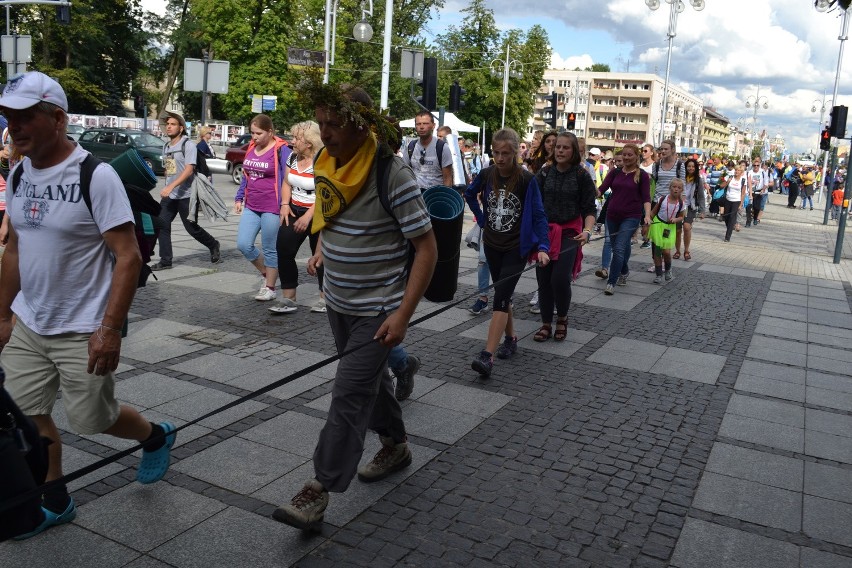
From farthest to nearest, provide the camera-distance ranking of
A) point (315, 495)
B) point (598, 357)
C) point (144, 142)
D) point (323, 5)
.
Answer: point (323, 5), point (144, 142), point (598, 357), point (315, 495)

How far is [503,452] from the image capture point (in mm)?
4508

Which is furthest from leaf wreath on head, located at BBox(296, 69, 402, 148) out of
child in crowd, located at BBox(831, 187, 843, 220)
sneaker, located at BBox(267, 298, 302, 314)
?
child in crowd, located at BBox(831, 187, 843, 220)

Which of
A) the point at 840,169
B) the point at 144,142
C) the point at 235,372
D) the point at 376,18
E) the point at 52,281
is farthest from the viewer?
the point at 376,18

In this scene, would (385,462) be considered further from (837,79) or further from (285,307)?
(837,79)

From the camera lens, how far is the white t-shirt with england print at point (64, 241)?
9.72ft

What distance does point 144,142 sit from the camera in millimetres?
25234

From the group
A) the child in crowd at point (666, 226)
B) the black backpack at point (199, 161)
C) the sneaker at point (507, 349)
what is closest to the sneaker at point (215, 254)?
the black backpack at point (199, 161)

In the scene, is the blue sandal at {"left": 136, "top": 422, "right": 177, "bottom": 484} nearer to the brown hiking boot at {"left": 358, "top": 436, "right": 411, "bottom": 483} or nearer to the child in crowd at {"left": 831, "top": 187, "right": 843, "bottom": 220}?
the brown hiking boot at {"left": 358, "top": 436, "right": 411, "bottom": 483}

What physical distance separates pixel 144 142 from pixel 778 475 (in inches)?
949

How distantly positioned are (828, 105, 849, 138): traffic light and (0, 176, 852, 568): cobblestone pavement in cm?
1105

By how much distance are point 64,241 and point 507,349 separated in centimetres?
422

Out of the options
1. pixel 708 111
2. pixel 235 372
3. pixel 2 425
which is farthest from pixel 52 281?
pixel 708 111

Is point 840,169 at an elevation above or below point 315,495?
above

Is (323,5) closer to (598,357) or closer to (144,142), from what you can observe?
(144,142)
